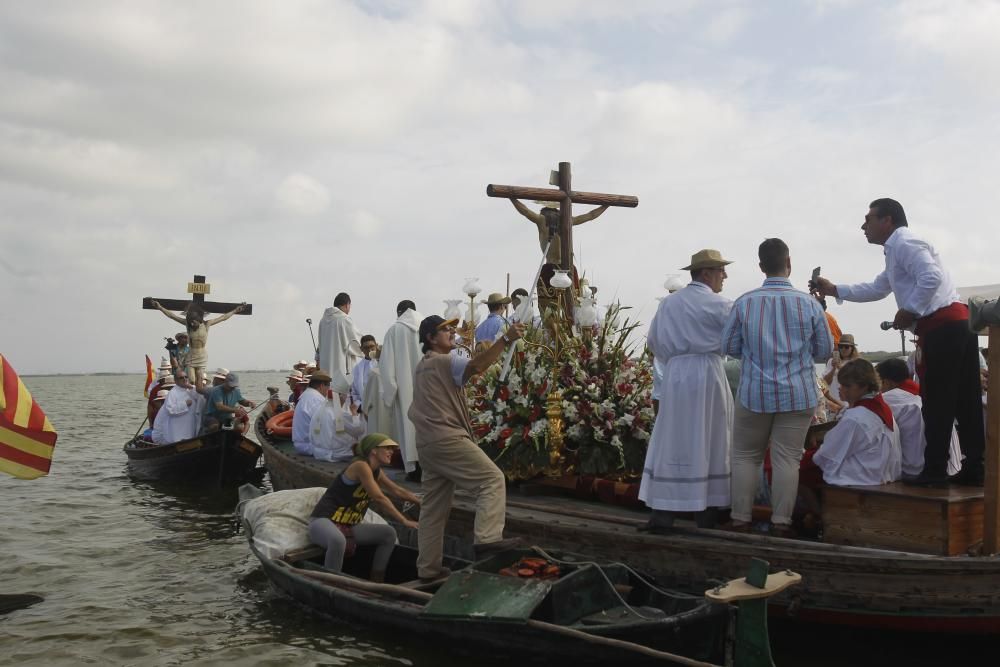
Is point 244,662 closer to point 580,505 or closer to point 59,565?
point 580,505

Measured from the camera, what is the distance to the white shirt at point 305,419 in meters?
11.9

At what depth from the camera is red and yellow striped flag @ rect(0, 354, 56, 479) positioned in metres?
7.61

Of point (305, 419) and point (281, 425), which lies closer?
point (305, 419)

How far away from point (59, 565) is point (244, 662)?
4.83 m

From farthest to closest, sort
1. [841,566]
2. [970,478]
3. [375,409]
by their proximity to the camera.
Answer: [375,409], [970,478], [841,566]

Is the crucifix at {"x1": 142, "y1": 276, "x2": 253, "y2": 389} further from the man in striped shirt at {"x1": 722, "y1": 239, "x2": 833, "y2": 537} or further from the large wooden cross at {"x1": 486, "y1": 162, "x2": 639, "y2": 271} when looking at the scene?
the man in striped shirt at {"x1": 722, "y1": 239, "x2": 833, "y2": 537}

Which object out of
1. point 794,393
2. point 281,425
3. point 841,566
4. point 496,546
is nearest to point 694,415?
point 794,393

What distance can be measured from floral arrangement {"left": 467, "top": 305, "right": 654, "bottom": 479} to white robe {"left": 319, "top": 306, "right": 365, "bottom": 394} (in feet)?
17.6

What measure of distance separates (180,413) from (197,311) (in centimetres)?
664

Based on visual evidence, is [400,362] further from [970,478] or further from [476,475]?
[970,478]

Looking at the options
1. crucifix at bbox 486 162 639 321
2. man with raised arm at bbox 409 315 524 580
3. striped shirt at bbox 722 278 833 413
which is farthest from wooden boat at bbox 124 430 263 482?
striped shirt at bbox 722 278 833 413

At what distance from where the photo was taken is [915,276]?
5.52 meters

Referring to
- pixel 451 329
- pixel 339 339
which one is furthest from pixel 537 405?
pixel 339 339

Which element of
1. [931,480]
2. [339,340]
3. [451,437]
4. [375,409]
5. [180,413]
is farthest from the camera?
[180,413]
